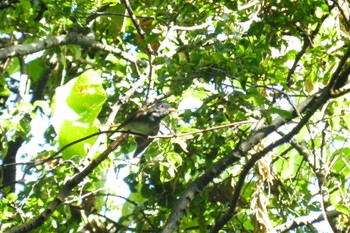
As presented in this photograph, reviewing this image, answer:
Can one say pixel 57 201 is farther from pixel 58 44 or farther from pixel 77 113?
pixel 58 44

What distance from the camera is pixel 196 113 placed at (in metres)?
4.25

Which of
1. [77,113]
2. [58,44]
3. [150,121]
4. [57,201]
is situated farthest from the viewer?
[58,44]

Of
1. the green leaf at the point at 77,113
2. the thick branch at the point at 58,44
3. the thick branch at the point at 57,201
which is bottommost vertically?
the thick branch at the point at 57,201

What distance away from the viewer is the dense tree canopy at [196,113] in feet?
11.2

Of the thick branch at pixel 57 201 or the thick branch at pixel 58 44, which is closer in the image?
the thick branch at pixel 57 201

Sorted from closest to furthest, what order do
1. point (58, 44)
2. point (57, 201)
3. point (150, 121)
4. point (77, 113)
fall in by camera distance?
point (57, 201)
point (77, 113)
point (150, 121)
point (58, 44)

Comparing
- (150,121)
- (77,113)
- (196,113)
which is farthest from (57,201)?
(196,113)

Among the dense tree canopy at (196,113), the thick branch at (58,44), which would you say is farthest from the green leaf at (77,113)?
the thick branch at (58,44)

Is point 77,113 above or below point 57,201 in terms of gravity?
above

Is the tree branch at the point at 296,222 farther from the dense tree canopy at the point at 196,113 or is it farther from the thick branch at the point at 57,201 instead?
the thick branch at the point at 57,201

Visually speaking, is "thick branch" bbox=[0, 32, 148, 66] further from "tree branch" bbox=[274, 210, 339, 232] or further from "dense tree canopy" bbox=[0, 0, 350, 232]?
"tree branch" bbox=[274, 210, 339, 232]

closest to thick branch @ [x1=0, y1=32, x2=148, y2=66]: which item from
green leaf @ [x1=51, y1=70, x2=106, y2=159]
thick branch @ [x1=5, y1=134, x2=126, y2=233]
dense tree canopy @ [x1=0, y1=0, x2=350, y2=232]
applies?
dense tree canopy @ [x1=0, y1=0, x2=350, y2=232]

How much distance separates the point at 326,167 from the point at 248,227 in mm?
977

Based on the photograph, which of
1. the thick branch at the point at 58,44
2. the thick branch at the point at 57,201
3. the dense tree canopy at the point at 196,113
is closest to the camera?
the thick branch at the point at 57,201
